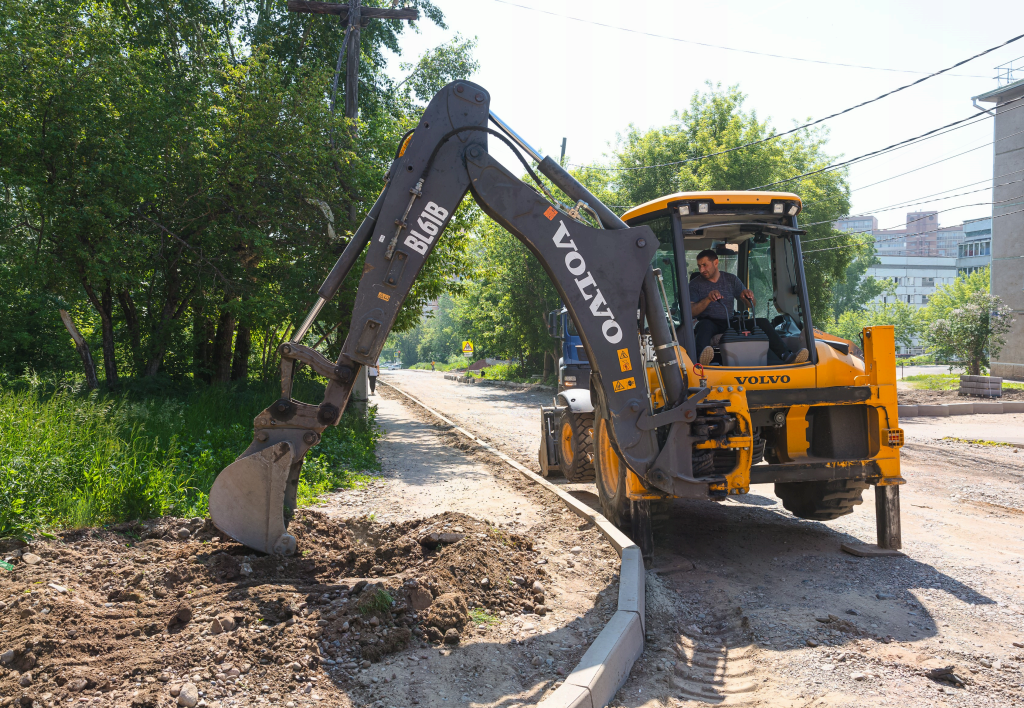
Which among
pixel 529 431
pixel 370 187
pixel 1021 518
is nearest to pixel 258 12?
pixel 370 187

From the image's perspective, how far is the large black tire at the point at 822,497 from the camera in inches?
253

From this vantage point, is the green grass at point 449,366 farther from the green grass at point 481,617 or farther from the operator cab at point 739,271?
the green grass at point 481,617

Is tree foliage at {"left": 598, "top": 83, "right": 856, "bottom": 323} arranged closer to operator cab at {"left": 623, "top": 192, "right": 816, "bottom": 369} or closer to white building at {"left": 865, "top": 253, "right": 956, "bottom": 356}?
operator cab at {"left": 623, "top": 192, "right": 816, "bottom": 369}

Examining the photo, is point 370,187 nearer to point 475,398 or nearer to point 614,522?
point 614,522

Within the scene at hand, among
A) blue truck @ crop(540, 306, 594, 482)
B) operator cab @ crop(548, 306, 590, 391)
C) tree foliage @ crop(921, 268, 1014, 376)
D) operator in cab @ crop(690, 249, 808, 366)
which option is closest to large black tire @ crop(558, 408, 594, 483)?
blue truck @ crop(540, 306, 594, 482)

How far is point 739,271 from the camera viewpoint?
717 centimetres

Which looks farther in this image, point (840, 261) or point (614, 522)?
point (840, 261)

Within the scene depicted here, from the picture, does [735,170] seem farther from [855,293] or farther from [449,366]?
[855,293]

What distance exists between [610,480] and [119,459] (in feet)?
16.9

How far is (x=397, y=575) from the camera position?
520 centimetres

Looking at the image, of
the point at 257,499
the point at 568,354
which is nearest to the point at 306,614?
the point at 257,499

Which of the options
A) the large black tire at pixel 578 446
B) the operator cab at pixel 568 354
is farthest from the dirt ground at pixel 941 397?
the large black tire at pixel 578 446

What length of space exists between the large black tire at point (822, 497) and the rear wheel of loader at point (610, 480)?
1933 millimetres

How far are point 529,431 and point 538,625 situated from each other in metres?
11.2
